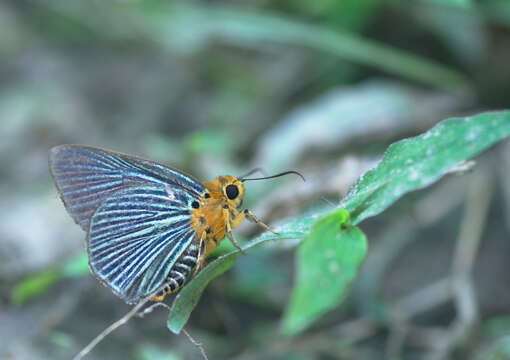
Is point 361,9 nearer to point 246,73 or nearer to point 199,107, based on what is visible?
point 246,73

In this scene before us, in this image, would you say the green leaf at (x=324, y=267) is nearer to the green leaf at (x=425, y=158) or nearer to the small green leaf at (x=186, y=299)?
the green leaf at (x=425, y=158)

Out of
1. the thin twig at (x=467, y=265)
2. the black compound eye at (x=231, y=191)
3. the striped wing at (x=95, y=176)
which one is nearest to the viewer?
the striped wing at (x=95, y=176)

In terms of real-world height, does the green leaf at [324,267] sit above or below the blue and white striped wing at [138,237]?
below

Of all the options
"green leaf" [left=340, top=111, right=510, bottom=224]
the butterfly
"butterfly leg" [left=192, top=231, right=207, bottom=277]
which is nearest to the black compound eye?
the butterfly

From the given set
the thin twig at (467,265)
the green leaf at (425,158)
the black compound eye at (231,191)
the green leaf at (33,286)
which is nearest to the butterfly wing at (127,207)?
the black compound eye at (231,191)

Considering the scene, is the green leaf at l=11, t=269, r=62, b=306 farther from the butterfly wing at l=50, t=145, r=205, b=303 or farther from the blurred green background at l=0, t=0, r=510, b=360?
the butterfly wing at l=50, t=145, r=205, b=303

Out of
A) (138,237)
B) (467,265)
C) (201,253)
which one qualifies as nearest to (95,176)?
(138,237)
